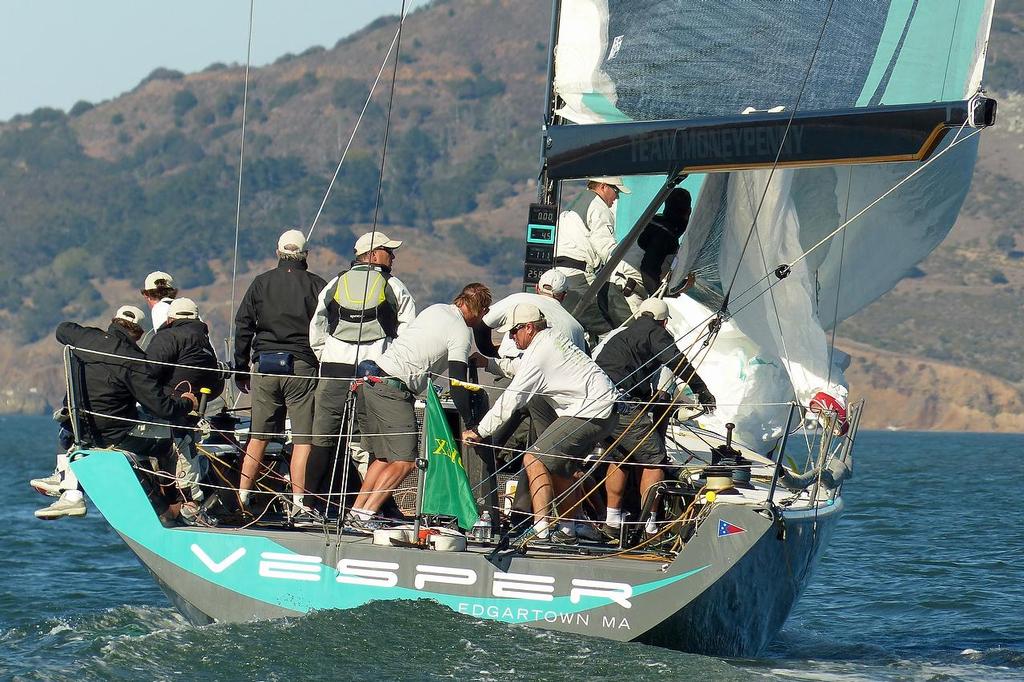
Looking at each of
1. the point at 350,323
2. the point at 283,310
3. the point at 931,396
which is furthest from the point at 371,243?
the point at 931,396

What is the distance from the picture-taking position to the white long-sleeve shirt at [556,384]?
7102mm

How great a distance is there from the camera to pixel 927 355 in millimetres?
72938

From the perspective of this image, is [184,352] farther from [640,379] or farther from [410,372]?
[640,379]

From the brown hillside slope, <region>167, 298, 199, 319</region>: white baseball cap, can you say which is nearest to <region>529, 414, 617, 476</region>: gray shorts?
<region>167, 298, 199, 319</region>: white baseball cap

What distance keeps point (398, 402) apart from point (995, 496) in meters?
13.5

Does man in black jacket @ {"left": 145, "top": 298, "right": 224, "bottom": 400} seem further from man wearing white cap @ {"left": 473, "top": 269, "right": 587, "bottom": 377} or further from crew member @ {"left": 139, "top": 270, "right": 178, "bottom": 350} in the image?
man wearing white cap @ {"left": 473, "top": 269, "right": 587, "bottom": 377}

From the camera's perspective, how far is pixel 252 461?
317 inches

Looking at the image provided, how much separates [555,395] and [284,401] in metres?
1.49

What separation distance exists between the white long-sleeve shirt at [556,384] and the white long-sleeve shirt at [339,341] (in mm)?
675

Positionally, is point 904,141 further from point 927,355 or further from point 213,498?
point 927,355

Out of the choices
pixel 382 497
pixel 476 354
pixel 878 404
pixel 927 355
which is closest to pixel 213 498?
pixel 382 497

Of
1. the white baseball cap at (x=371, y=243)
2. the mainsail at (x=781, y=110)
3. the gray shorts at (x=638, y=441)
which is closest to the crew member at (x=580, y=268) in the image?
the mainsail at (x=781, y=110)

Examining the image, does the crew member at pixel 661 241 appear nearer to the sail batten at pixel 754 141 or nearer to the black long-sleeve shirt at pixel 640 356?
the sail batten at pixel 754 141

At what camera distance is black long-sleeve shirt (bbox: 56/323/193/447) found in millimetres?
7715
